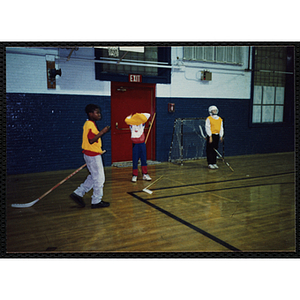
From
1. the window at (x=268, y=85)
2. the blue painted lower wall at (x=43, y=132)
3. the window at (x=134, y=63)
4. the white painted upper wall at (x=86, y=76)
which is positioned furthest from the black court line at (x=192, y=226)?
the window at (x=268, y=85)

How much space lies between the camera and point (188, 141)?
9.48m

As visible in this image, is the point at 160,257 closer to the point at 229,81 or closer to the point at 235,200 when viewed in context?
the point at 235,200

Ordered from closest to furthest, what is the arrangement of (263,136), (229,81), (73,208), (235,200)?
1. (73,208)
2. (235,200)
3. (229,81)
4. (263,136)

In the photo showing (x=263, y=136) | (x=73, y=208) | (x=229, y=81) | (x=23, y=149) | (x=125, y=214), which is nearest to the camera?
(x=125, y=214)

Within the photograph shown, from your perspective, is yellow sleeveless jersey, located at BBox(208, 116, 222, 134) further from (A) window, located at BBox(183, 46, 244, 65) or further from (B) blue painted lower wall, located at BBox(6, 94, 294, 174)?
(A) window, located at BBox(183, 46, 244, 65)

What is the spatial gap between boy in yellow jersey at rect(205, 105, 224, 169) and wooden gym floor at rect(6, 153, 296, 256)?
1.14 meters

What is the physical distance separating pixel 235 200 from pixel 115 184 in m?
2.54

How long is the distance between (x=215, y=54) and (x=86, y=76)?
4.64 metres

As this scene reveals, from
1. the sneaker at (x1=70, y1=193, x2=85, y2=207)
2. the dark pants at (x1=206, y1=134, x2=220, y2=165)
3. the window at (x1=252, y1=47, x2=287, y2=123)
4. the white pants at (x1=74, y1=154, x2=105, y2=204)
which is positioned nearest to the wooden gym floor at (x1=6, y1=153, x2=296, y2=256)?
the sneaker at (x1=70, y1=193, x2=85, y2=207)

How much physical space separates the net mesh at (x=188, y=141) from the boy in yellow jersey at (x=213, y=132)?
3.80 feet

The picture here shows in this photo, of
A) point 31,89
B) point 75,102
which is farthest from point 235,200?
point 31,89

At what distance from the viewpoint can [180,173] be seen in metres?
7.25

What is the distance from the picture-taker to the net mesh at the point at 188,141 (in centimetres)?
923

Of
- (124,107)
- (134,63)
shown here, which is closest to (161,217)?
(124,107)
